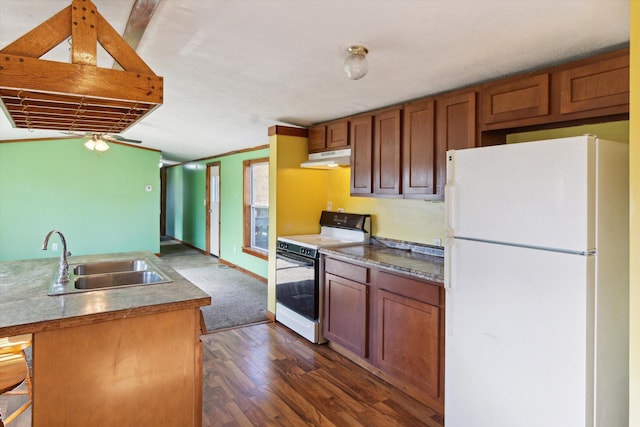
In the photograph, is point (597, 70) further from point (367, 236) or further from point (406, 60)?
point (367, 236)

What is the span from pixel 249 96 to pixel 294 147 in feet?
3.23

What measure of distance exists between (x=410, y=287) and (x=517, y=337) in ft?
2.70

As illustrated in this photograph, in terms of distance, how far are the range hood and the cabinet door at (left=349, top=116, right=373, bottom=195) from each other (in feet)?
0.30

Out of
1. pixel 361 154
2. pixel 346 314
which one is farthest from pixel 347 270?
pixel 361 154

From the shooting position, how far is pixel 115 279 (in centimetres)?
252

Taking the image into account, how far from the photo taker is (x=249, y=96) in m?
3.21

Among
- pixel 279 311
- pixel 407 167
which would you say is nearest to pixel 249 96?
pixel 407 167

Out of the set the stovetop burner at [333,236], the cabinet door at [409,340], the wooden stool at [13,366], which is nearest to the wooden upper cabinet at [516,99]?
the cabinet door at [409,340]

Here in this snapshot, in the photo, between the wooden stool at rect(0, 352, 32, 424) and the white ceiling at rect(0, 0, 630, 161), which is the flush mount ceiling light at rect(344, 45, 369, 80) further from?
the wooden stool at rect(0, 352, 32, 424)

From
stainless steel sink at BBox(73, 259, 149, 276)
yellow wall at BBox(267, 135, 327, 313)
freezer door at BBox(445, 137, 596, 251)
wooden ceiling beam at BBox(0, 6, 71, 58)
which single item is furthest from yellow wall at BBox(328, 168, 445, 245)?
wooden ceiling beam at BBox(0, 6, 71, 58)

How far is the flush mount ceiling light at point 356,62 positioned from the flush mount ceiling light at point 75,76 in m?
1.00

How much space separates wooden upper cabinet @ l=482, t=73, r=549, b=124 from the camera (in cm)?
214

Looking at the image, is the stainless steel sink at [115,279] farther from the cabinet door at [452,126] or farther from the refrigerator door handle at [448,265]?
the cabinet door at [452,126]

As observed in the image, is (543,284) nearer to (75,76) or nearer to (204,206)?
(75,76)
